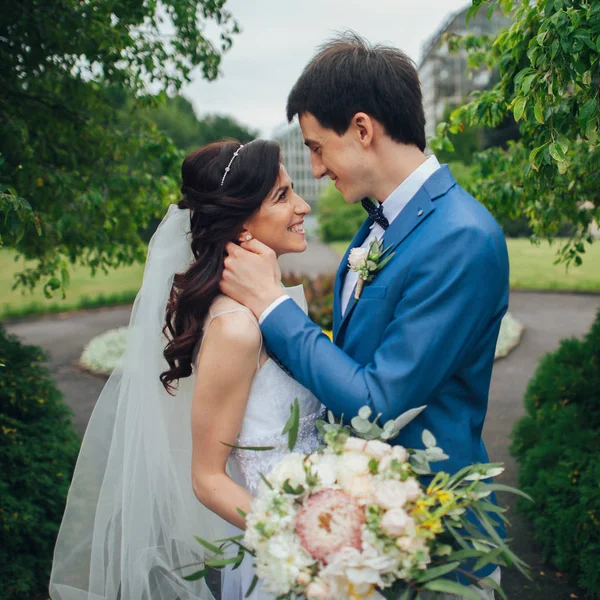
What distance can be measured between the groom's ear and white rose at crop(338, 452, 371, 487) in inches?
40.5

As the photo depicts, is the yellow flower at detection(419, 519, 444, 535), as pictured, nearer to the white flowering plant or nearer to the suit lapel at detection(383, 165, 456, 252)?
the white flowering plant

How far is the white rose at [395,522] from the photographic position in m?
1.44

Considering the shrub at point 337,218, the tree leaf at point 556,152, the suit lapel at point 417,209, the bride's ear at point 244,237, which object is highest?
the tree leaf at point 556,152

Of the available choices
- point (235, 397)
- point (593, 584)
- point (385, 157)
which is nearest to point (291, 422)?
point (235, 397)

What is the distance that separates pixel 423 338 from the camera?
69.0 inches

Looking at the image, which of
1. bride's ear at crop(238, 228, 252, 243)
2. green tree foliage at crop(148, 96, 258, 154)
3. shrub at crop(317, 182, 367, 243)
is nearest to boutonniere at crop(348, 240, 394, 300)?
bride's ear at crop(238, 228, 252, 243)

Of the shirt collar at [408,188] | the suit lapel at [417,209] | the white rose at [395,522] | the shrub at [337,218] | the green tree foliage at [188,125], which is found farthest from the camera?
the green tree foliage at [188,125]

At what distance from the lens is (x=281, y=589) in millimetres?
1488

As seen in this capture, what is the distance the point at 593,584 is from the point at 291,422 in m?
2.85

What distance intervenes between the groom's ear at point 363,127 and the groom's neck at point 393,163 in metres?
0.05

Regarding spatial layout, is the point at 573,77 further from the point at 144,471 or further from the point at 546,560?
the point at 546,560

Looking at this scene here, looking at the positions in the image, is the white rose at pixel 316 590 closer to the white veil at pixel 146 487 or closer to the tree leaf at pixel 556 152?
the white veil at pixel 146 487

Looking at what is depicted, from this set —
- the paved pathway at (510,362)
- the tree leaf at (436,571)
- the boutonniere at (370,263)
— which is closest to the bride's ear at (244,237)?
the boutonniere at (370,263)

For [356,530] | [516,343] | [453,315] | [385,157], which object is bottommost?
[516,343]
